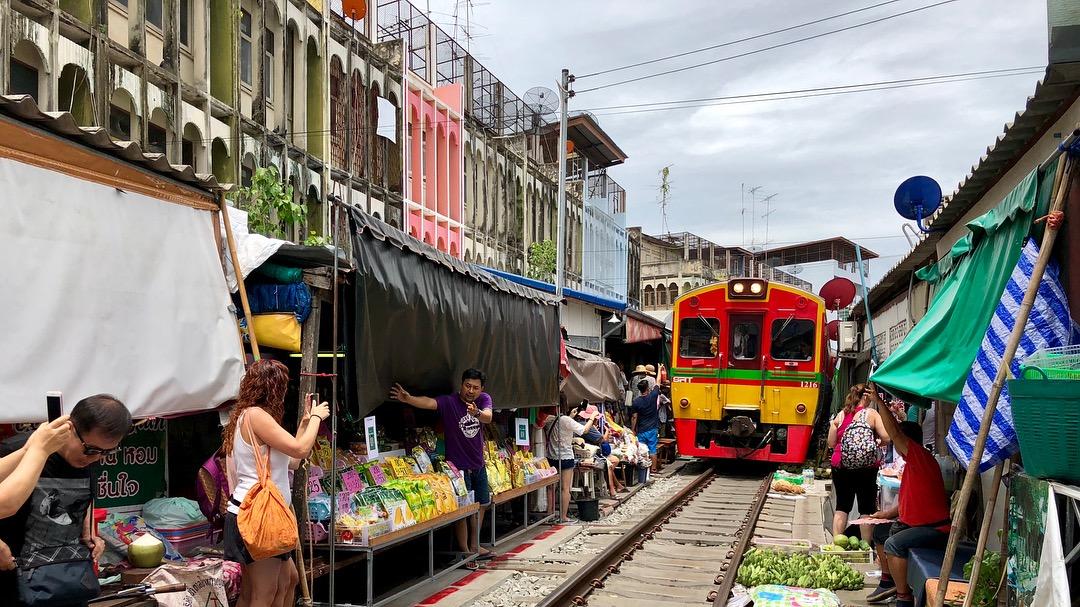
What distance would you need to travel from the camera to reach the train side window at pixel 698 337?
16422mm

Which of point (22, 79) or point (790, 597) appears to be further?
point (22, 79)

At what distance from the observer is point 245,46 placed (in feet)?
50.0

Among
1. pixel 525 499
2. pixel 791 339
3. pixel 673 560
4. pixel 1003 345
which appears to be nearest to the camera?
pixel 1003 345

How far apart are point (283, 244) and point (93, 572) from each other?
2.98 meters

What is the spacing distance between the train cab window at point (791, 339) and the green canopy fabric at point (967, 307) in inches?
405

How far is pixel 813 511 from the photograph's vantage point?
1316cm

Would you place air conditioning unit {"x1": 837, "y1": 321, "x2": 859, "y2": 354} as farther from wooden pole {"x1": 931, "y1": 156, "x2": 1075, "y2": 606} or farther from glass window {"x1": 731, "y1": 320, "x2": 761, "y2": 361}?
wooden pole {"x1": 931, "y1": 156, "x2": 1075, "y2": 606}

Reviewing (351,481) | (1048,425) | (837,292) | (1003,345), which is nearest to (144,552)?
(351,481)

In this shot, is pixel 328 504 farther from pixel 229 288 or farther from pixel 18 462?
pixel 18 462

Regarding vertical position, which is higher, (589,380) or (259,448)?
(259,448)

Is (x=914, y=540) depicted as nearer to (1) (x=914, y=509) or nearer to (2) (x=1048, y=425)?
(1) (x=914, y=509)

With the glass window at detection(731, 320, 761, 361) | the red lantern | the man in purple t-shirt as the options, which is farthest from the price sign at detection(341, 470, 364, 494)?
the red lantern

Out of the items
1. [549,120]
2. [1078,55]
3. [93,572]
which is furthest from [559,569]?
[549,120]

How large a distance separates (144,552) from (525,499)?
607cm
